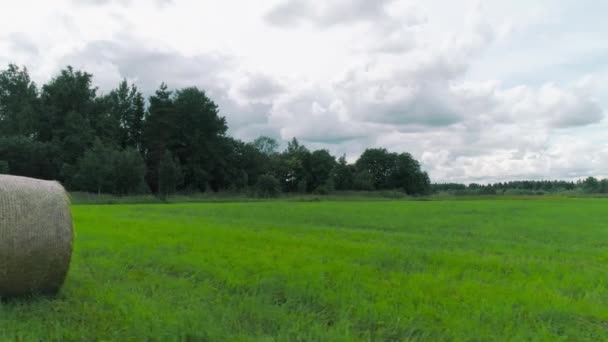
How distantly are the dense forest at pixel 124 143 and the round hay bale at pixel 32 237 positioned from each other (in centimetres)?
5162

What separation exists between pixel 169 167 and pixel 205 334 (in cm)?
5952

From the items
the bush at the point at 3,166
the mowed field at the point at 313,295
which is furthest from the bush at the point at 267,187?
the mowed field at the point at 313,295

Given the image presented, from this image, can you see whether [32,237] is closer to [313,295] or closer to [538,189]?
[313,295]

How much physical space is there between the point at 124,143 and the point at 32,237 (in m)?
83.5

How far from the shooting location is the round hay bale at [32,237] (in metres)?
6.36

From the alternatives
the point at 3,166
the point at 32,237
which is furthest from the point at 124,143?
the point at 32,237

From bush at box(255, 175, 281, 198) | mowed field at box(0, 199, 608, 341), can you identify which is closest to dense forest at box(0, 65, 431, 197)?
bush at box(255, 175, 281, 198)

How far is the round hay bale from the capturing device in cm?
636

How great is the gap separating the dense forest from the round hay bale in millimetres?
51620

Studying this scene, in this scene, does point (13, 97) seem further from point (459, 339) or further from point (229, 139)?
point (459, 339)

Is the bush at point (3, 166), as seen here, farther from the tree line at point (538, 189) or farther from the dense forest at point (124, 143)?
the tree line at point (538, 189)

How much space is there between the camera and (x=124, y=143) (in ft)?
276

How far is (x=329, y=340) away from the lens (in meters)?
4.98

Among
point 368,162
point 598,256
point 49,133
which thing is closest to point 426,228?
point 598,256
